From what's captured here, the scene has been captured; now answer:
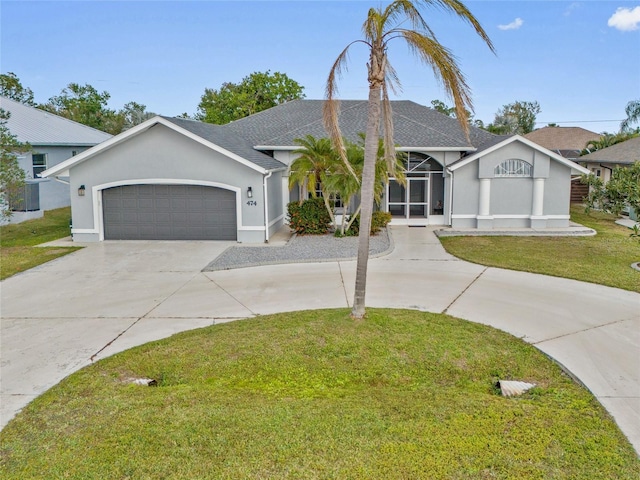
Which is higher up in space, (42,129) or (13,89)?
(13,89)

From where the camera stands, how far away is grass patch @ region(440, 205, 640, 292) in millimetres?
12812

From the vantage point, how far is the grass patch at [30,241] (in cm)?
1477

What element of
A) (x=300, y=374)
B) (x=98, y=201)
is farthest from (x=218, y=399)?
(x=98, y=201)

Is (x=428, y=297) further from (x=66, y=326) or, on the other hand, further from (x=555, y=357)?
(x=66, y=326)

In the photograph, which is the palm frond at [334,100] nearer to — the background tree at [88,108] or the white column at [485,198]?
the white column at [485,198]

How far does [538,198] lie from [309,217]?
8963 mm

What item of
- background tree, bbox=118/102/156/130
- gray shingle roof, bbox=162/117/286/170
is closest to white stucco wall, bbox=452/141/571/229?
gray shingle roof, bbox=162/117/286/170

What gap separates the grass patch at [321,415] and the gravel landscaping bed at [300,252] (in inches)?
239

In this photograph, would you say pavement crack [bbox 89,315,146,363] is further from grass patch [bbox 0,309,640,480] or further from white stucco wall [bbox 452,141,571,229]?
white stucco wall [bbox 452,141,571,229]

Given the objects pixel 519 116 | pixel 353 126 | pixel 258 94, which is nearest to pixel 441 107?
pixel 519 116

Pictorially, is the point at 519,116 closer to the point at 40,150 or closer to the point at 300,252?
the point at 40,150

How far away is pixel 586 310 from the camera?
32.7 ft

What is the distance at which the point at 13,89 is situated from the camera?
5103cm

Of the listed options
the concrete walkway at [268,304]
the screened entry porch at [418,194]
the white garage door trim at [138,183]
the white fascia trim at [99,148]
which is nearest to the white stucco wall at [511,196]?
the screened entry porch at [418,194]
